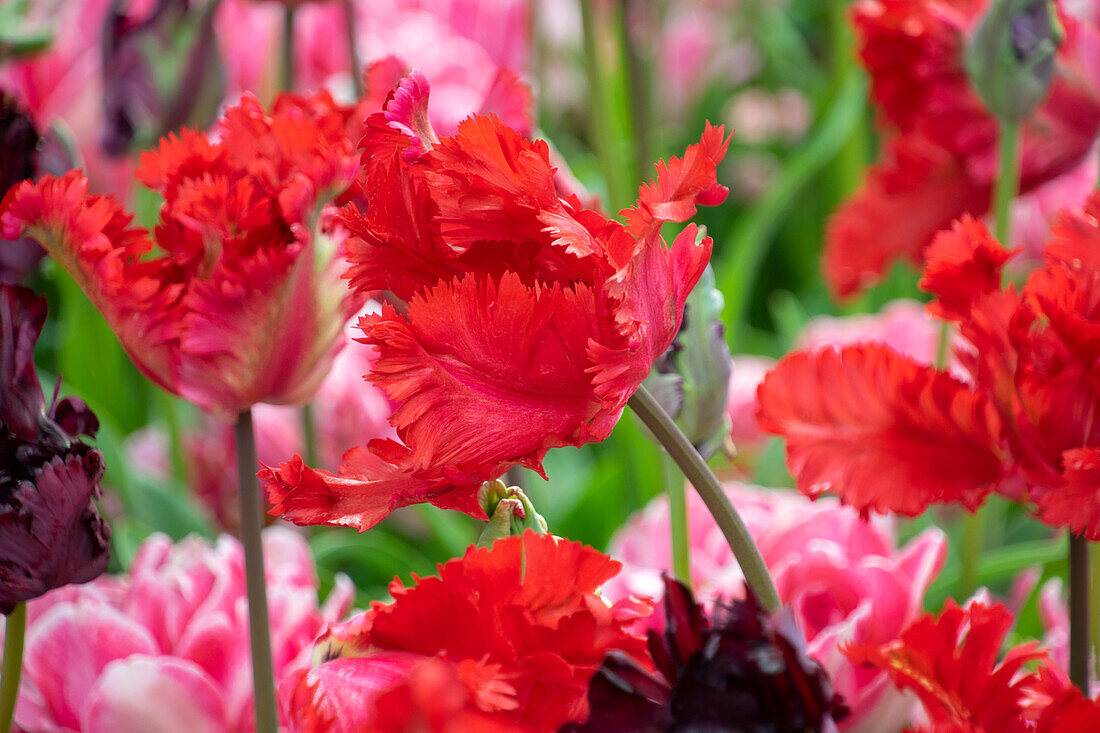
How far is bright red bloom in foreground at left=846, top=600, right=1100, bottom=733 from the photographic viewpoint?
0.20 m

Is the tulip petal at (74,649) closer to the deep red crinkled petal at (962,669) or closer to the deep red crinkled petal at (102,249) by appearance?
the deep red crinkled petal at (102,249)

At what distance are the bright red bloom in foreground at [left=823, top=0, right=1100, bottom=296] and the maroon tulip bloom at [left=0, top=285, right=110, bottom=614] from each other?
29cm

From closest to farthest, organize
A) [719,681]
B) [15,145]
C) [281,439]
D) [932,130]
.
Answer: [719,681], [15,145], [932,130], [281,439]

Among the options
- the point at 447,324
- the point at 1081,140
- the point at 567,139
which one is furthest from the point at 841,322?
the point at 447,324

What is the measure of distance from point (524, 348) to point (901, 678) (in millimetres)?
83

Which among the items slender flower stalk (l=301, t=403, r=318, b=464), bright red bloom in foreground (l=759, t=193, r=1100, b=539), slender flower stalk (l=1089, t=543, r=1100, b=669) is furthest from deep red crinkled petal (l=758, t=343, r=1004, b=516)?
slender flower stalk (l=301, t=403, r=318, b=464)

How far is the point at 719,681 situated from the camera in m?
0.17

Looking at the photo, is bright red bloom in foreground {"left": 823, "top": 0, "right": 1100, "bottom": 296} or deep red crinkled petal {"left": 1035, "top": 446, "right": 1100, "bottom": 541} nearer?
deep red crinkled petal {"left": 1035, "top": 446, "right": 1100, "bottom": 541}

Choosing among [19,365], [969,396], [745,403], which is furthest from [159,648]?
[745,403]

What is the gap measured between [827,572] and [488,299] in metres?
0.19

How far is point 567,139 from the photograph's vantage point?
98 centimetres

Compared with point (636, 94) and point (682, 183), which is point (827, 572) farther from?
point (636, 94)

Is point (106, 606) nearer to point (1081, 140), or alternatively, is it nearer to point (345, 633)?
point (345, 633)

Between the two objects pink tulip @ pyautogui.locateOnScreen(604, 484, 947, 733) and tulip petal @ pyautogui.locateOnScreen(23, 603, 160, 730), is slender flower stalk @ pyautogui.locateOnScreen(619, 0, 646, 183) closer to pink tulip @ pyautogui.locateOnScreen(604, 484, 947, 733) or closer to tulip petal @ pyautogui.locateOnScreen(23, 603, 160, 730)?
pink tulip @ pyautogui.locateOnScreen(604, 484, 947, 733)
